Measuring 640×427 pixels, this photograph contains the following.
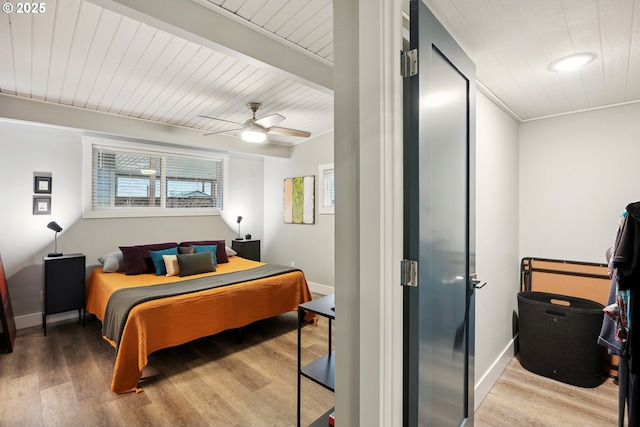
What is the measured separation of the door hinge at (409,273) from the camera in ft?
3.77

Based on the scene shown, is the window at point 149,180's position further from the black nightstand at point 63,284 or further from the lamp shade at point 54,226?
the black nightstand at point 63,284

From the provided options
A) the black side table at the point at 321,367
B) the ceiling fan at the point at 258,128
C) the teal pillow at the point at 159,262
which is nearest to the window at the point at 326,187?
the ceiling fan at the point at 258,128

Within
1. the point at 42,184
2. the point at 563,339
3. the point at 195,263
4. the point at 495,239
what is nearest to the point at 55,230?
the point at 42,184

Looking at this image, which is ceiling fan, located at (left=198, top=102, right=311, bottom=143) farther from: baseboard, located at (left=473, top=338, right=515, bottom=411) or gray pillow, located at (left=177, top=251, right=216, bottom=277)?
baseboard, located at (left=473, top=338, right=515, bottom=411)

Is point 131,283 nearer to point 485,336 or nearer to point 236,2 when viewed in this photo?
point 236,2

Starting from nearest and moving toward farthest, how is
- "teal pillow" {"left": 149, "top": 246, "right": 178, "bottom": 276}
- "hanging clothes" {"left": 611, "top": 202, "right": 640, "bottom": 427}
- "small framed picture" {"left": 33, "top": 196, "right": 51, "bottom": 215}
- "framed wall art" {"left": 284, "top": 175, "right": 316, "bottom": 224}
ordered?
"hanging clothes" {"left": 611, "top": 202, "right": 640, "bottom": 427} → "small framed picture" {"left": 33, "top": 196, "right": 51, "bottom": 215} → "teal pillow" {"left": 149, "top": 246, "right": 178, "bottom": 276} → "framed wall art" {"left": 284, "top": 175, "right": 316, "bottom": 224}

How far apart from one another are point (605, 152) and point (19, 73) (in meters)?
5.12

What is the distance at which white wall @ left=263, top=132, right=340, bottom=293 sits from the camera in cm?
498

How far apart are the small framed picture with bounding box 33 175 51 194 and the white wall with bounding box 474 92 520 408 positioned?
15.5 ft

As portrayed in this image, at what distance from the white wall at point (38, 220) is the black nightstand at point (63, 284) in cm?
33

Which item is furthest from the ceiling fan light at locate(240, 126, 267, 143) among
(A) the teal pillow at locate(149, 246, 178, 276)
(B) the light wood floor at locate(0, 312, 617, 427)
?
(B) the light wood floor at locate(0, 312, 617, 427)

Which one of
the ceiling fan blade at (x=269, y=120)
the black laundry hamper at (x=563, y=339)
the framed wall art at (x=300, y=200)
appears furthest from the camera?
the framed wall art at (x=300, y=200)

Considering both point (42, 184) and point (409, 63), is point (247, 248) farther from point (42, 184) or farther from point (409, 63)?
point (409, 63)

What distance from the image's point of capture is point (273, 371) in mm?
2701
